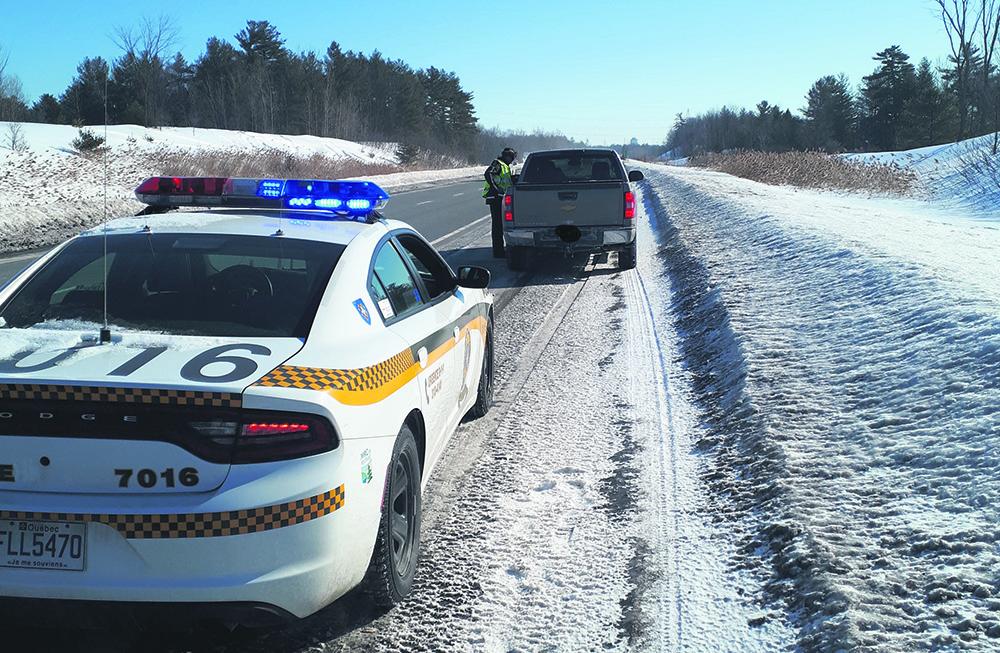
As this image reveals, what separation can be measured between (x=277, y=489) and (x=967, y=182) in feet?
135

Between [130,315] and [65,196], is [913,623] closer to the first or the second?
[130,315]

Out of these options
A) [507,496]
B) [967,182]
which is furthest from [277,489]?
[967,182]

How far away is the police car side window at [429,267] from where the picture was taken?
4.88 metres

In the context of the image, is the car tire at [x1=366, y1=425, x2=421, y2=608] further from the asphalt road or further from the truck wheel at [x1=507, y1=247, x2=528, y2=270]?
the asphalt road

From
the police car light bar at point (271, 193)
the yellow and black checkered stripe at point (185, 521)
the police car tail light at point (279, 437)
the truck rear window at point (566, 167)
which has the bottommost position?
the yellow and black checkered stripe at point (185, 521)

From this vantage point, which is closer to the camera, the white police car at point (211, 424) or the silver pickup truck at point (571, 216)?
the white police car at point (211, 424)

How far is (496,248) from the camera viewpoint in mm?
15102

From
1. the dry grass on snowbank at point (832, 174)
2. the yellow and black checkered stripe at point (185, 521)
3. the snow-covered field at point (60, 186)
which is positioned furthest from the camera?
the dry grass on snowbank at point (832, 174)

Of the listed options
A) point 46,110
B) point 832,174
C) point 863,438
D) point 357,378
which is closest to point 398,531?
point 357,378

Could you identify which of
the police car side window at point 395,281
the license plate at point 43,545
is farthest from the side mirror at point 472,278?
the license plate at point 43,545

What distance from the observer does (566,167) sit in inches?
555

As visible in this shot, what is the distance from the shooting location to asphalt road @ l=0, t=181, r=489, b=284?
14.0 meters

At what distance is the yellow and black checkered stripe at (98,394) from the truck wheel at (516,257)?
10.7 metres

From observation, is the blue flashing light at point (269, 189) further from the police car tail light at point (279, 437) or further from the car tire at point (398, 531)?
the police car tail light at point (279, 437)
